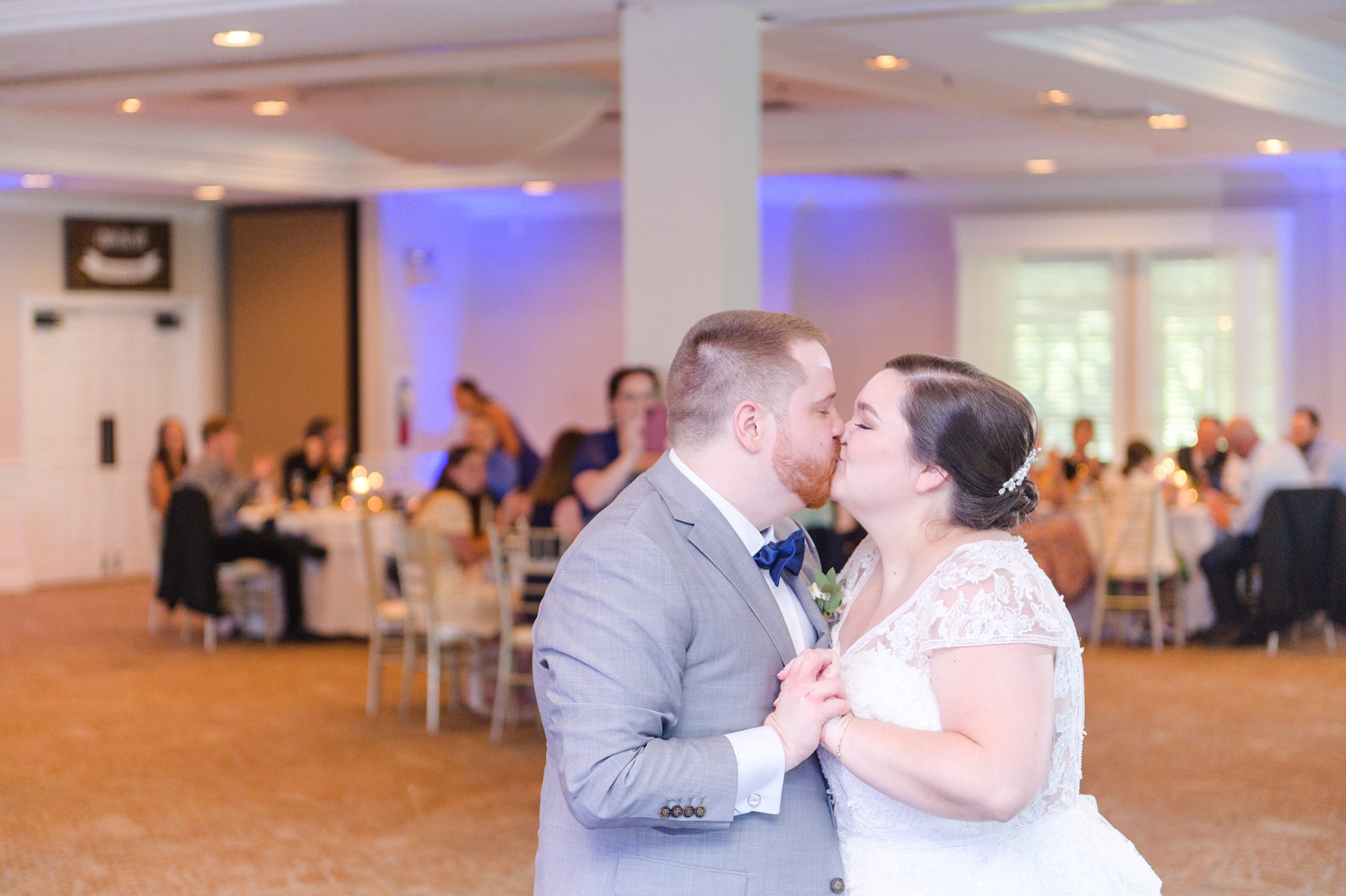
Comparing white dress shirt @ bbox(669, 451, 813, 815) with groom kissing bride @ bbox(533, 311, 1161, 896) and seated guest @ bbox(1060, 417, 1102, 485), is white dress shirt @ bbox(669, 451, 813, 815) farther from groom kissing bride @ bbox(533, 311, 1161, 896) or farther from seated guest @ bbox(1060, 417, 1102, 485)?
seated guest @ bbox(1060, 417, 1102, 485)

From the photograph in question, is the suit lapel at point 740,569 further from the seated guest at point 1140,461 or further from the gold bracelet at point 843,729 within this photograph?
the seated guest at point 1140,461

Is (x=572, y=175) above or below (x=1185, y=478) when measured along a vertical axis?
above

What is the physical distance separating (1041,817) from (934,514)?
502 mm

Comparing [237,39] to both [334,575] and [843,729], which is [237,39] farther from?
[843,729]

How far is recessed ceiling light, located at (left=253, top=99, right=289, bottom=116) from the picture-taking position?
373 inches

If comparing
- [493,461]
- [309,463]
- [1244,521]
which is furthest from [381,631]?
[1244,521]

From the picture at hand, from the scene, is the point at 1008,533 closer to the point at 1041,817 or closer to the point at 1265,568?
the point at 1041,817

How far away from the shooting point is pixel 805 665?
6.58 feet

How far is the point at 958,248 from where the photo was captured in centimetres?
1271

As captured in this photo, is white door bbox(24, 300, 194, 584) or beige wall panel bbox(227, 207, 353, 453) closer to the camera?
white door bbox(24, 300, 194, 584)

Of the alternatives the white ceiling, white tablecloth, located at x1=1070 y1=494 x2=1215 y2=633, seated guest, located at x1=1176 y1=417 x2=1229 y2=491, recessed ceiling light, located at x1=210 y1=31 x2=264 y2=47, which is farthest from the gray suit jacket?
seated guest, located at x1=1176 y1=417 x2=1229 y2=491

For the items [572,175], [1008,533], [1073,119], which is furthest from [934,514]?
[572,175]

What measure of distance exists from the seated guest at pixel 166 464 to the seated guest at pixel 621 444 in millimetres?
5054

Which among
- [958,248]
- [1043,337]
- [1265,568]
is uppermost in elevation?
[958,248]
